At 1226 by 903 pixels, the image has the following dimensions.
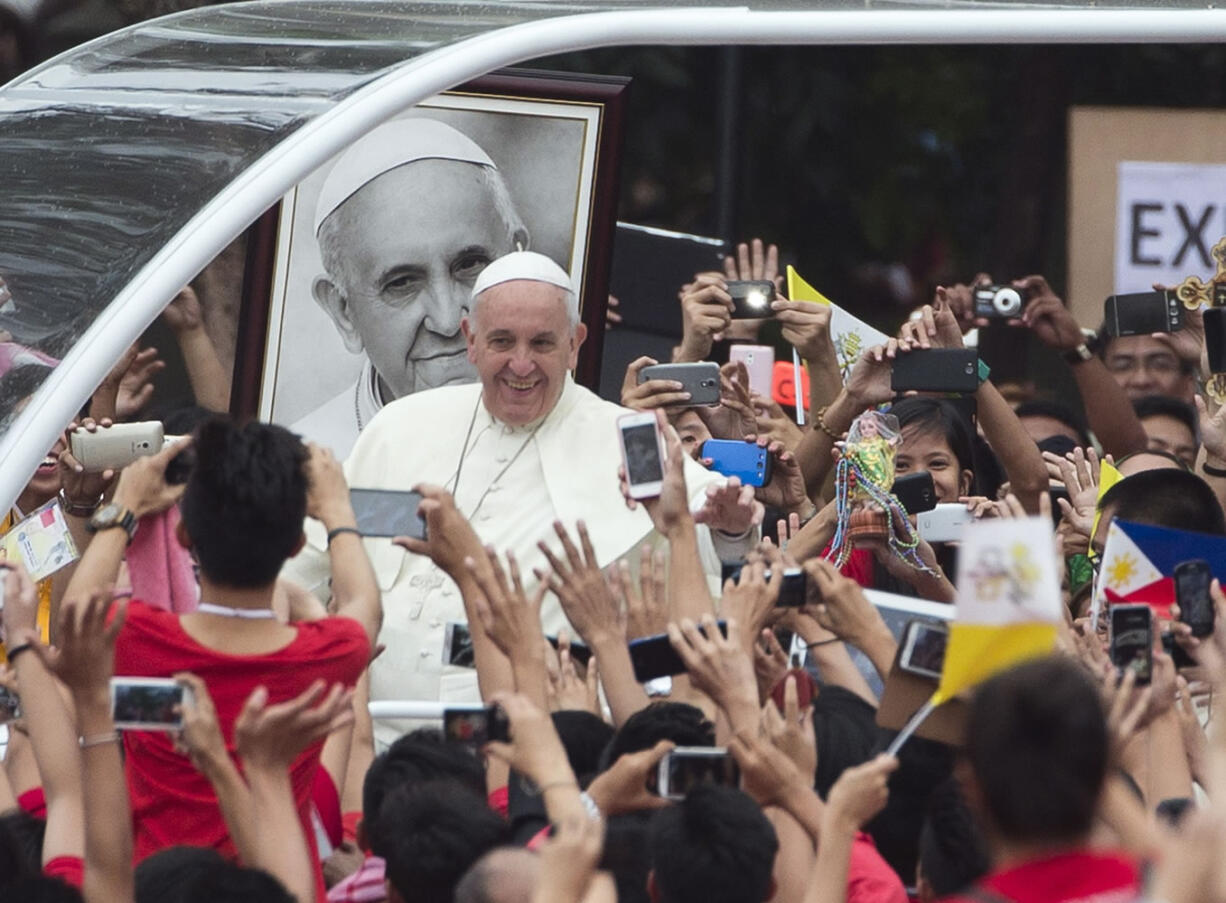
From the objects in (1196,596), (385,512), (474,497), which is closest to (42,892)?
(385,512)

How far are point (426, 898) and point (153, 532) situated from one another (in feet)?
3.76

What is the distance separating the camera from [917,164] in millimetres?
11953

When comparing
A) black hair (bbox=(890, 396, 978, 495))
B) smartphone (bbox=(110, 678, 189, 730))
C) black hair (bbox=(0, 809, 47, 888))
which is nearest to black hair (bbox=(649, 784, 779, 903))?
smartphone (bbox=(110, 678, 189, 730))

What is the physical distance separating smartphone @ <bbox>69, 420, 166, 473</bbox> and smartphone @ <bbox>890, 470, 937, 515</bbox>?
1.71m

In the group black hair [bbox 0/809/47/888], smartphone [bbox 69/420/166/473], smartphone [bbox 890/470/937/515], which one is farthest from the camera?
smartphone [bbox 890/470/937/515]

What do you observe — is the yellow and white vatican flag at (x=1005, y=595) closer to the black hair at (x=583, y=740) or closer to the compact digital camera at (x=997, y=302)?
the black hair at (x=583, y=740)

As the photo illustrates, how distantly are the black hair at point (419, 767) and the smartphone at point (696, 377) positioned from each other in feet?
5.93

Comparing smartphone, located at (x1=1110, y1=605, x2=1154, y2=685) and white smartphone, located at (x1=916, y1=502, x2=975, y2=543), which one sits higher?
white smartphone, located at (x1=916, y1=502, x2=975, y2=543)

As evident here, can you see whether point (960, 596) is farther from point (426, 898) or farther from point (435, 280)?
point (435, 280)

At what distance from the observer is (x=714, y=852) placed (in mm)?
3461

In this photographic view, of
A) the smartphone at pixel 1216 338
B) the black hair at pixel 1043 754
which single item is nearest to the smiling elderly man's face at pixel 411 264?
the smartphone at pixel 1216 338

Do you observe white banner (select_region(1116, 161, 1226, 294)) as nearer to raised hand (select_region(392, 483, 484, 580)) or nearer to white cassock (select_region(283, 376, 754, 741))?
white cassock (select_region(283, 376, 754, 741))

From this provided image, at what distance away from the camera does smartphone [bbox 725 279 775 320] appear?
6477mm

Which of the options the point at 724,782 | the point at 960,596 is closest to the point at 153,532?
the point at 724,782
